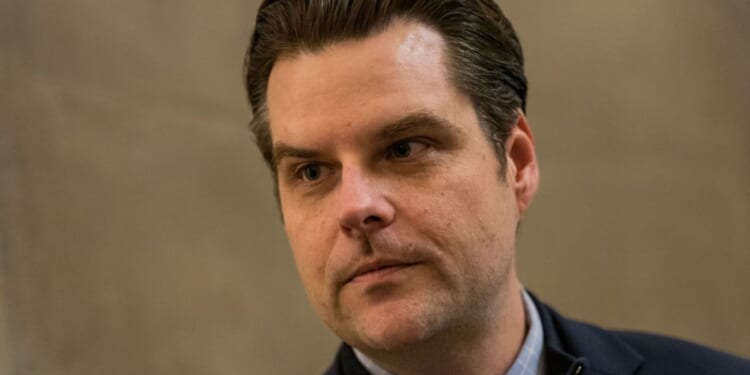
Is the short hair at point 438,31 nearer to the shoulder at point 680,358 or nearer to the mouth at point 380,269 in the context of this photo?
the mouth at point 380,269

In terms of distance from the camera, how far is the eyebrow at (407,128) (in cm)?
104

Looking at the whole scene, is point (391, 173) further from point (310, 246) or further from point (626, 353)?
point (626, 353)

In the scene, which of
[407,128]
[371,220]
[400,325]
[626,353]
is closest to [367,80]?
[407,128]

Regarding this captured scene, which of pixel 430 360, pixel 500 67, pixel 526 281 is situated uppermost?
pixel 500 67

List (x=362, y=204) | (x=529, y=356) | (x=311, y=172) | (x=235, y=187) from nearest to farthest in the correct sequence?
(x=362, y=204) → (x=311, y=172) → (x=529, y=356) → (x=235, y=187)

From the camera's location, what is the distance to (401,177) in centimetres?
106

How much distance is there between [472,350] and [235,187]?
2.25 ft

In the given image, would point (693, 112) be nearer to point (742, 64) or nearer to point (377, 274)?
point (742, 64)

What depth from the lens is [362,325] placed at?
3.45 feet

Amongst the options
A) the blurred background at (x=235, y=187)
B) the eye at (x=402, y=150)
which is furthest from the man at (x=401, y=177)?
the blurred background at (x=235, y=187)

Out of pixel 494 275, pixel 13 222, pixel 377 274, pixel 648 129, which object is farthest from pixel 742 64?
pixel 13 222

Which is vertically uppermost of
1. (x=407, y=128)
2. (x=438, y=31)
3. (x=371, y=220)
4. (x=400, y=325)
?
(x=438, y=31)

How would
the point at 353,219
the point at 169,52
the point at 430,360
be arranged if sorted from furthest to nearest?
the point at 169,52, the point at 430,360, the point at 353,219

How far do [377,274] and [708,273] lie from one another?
1149 millimetres
